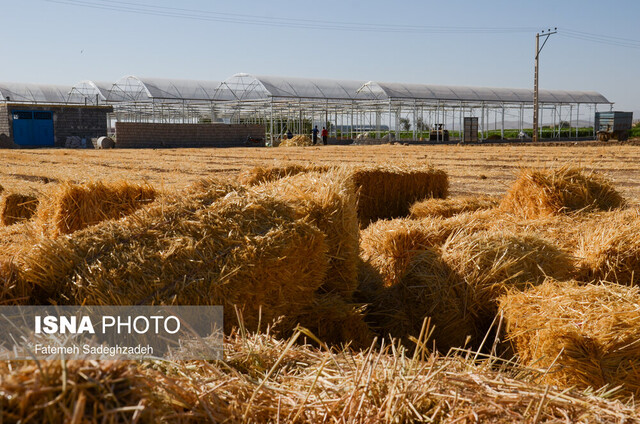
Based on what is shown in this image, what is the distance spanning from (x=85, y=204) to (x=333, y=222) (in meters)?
2.34

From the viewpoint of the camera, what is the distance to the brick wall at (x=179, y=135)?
40263mm

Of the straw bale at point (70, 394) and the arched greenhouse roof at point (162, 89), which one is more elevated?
the arched greenhouse roof at point (162, 89)

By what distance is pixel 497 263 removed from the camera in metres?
4.11

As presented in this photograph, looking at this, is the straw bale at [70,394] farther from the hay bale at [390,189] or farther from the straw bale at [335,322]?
the hay bale at [390,189]

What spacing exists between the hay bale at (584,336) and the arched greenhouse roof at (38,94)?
57.1 m

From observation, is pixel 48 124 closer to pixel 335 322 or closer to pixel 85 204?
pixel 85 204

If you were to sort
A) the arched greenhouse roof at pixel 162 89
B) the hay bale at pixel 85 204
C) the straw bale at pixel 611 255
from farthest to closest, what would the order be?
the arched greenhouse roof at pixel 162 89
the hay bale at pixel 85 204
the straw bale at pixel 611 255

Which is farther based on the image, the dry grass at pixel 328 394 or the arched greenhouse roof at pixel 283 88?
the arched greenhouse roof at pixel 283 88

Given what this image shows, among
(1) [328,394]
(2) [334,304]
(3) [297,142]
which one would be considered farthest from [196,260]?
(3) [297,142]

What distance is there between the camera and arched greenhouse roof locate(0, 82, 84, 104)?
5412 cm

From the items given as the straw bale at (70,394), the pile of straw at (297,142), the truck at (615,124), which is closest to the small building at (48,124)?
the pile of straw at (297,142)

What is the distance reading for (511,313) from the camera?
135 inches

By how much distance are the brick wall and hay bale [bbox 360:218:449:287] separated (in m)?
37.2

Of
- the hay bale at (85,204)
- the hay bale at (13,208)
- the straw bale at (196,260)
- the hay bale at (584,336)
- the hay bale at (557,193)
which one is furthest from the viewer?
the hay bale at (13,208)
